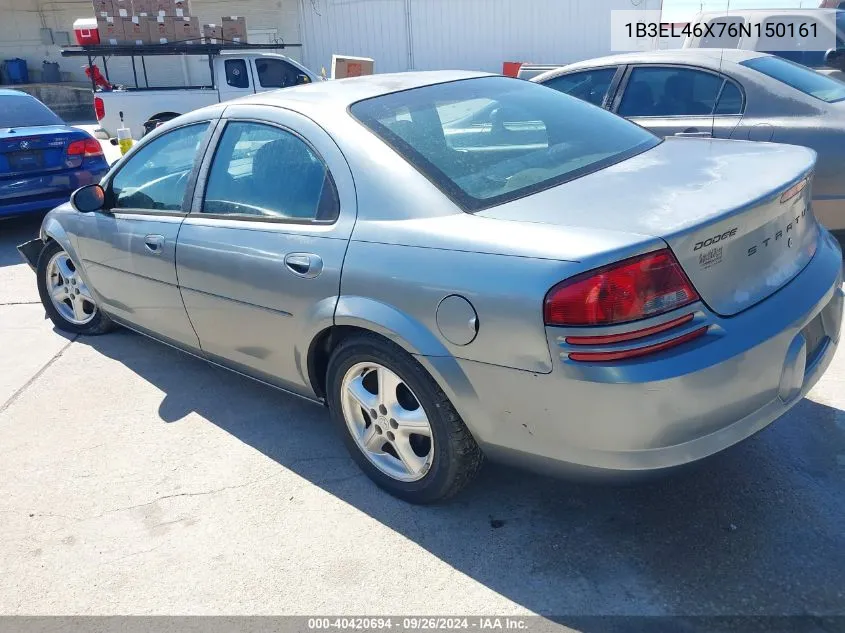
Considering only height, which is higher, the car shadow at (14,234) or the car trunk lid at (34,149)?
the car trunk lid at (34,149)

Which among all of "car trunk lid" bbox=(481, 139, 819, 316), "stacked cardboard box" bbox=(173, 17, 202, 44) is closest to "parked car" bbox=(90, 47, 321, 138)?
"stacked cardboard box" bbox=(173, 17, 202, 44)

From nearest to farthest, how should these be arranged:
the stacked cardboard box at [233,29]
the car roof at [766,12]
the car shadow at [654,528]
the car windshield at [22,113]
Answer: the car shadow at [654,528] → the car windshield at [22,113] → the car roof at [766,12] → the stacked cardboard box at [233,29]

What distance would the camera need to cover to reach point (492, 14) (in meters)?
19.5

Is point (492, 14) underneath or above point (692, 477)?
above

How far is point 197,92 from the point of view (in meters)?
12.4

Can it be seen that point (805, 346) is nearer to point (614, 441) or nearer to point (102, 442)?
point (614, 441)

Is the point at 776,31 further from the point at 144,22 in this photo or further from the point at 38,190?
the point at 144,22

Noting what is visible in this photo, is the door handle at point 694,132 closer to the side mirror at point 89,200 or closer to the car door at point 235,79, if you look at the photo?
the side mirror at point 89,200

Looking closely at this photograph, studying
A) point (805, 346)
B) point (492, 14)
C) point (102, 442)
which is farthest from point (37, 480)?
point (492, 14)

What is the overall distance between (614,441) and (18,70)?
2526 centimetres

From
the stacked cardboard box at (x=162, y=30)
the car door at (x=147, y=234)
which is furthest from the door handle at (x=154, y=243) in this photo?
the stacked cardboard box at (x=162, y=30)

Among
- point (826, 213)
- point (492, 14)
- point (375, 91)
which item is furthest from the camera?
point (492, 14)

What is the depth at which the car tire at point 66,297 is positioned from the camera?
15.6ft

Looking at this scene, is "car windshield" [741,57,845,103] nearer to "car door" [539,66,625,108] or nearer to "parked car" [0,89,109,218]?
"car door" [539,66,625,108]
